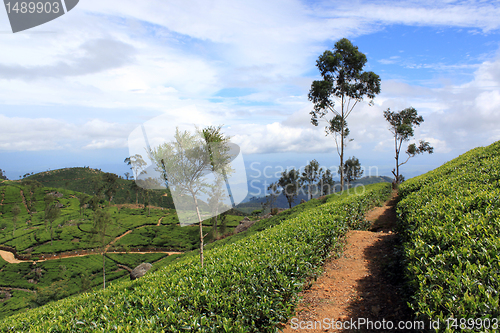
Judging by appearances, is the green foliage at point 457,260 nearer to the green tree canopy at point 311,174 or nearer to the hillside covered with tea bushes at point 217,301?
the hillside covered with tea bushes at point 217,301

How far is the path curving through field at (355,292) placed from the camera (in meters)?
3.93

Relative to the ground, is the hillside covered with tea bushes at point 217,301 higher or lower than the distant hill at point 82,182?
higher

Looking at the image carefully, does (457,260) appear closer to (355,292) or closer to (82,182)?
(355,292)

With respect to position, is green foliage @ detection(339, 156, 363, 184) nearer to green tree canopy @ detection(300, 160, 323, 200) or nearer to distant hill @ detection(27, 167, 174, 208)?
green tree canopy @ detection(300, 160, 323, 200)

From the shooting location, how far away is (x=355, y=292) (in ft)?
15.5

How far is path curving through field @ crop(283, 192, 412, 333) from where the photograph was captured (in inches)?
155

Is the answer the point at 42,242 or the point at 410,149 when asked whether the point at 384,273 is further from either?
the point at 42,242

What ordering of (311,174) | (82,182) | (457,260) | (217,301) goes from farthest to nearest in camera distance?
(82,182)
(311,174)
(217,301)
(457,260)

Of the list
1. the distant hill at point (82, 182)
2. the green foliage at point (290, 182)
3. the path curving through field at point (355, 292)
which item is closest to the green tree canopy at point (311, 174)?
the green foliage at point (290, 182)

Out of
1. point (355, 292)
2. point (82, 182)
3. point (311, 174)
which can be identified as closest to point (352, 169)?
point (311, 174)

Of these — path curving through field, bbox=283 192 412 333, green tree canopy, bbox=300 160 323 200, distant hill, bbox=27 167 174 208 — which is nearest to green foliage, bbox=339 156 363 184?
green tree canopy, bbox=300 160 323 200

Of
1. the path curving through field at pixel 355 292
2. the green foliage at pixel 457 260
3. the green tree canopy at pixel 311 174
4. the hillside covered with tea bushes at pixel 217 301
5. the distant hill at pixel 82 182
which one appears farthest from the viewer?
the distant hill at pixel 82 182

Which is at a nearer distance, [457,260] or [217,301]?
[457,260]

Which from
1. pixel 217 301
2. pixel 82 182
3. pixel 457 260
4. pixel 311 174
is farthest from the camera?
pixel 82 182
